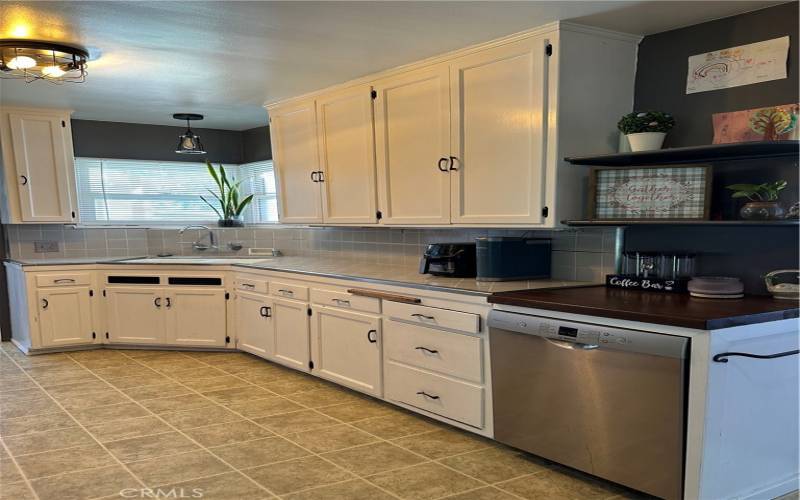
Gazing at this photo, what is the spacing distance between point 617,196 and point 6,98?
14.7 feet

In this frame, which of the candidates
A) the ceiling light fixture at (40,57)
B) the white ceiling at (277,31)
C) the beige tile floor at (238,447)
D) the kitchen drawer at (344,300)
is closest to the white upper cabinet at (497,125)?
the white ceiling at (277,31)

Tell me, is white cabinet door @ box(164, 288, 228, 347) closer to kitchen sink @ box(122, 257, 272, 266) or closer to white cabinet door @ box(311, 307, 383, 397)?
kitchen sink @ box(122, 257, 272, 266)

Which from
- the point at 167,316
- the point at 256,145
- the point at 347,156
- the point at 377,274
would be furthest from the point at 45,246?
the point at 377,274

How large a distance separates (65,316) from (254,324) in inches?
66.8

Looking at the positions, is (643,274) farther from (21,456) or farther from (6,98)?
(6,98)

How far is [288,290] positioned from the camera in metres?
4.07

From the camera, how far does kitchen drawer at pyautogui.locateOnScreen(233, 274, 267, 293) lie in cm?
436

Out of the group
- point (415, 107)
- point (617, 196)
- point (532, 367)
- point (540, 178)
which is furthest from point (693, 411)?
point (415, 107)

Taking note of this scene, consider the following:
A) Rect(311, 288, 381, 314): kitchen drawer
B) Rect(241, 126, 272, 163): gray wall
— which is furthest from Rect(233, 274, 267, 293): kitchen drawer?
Rect(241, 126, 272, 163): gray wall

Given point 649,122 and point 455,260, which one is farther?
point 455,260

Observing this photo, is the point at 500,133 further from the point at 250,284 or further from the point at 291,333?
the point at 250,284

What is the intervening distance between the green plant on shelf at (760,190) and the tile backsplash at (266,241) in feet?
3.07

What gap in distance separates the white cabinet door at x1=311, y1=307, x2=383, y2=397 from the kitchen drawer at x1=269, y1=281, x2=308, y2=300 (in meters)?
0.18

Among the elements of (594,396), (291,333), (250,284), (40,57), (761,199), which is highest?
(40,57)
